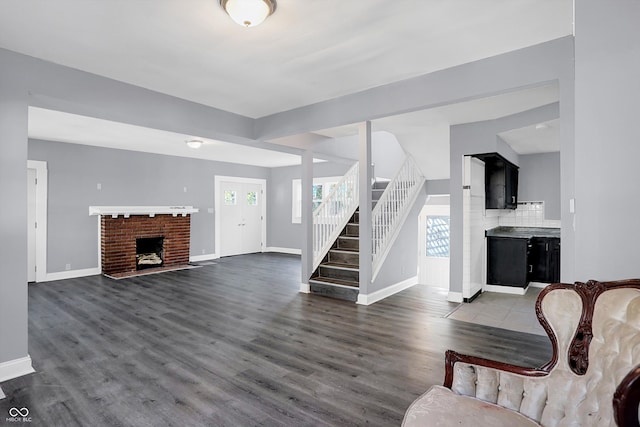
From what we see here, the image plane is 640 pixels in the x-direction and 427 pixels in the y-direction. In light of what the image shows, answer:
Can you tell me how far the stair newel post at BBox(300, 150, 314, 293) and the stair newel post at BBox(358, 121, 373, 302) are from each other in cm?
108

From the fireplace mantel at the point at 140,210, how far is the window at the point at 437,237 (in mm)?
→ 5458

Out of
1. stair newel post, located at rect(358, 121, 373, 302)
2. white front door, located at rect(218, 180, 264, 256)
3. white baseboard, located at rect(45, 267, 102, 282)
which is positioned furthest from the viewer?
white front door, located at rect(218, 180, 264, 256)

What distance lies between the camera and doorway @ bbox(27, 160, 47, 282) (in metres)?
6.05

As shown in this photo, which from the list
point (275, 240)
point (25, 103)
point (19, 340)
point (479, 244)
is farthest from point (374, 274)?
point (275, 240)

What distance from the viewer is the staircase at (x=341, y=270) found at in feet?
16.6

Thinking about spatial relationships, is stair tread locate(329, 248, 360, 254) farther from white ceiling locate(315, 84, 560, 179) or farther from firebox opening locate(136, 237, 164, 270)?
firebox opening locate(136, 237, 164, 270)

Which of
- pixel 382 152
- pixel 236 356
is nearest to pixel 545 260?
pixel 382 152

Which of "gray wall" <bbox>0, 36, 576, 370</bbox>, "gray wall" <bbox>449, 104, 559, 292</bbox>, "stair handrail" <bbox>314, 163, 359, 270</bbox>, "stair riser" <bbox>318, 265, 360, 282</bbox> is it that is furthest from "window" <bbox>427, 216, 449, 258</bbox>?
"gray wall" <bbox>0, 36, 576, 370</bbox>

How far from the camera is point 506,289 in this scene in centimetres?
557

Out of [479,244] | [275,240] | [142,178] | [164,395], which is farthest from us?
[275,240]

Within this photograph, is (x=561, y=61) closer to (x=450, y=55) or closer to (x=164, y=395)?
(x=450, y=55)

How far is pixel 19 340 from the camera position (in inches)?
108

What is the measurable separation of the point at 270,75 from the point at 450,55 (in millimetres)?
1589

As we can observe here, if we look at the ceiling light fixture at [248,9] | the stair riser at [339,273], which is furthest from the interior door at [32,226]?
the ceiling light fixture at [248,9]
